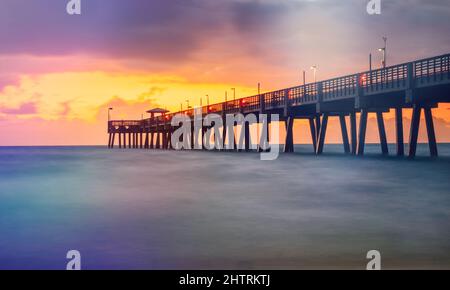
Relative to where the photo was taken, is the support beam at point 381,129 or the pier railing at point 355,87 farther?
the support beam at point 381,129

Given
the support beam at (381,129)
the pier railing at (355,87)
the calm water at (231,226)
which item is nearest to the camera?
the calm water at (231,226)

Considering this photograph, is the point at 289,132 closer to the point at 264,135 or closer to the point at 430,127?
the point at 264,135

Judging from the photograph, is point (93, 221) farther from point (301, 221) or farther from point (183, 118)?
point (183, 118)

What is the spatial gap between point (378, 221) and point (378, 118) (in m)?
37.0

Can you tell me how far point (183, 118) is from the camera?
297 feet

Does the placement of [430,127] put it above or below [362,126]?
below

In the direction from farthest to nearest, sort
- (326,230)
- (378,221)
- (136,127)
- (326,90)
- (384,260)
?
(136,127), (326,90), (378,221), (326,230), (384,260)

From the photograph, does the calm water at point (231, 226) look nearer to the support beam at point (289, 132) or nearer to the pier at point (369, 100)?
the pier at point (369, 100)

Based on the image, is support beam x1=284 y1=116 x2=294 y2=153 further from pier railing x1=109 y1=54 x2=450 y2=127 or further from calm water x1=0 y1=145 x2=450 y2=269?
calm water x1=0 y1=145 x2=450 y2=269

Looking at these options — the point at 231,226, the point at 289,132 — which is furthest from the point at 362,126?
the point at 231,226

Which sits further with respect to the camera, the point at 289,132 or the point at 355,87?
the point at 289,132

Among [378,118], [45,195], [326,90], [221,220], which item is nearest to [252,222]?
[221,220]

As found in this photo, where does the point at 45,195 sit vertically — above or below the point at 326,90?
below

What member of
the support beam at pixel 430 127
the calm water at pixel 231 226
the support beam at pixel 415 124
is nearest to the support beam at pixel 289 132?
the support beam at pixel 430 127
